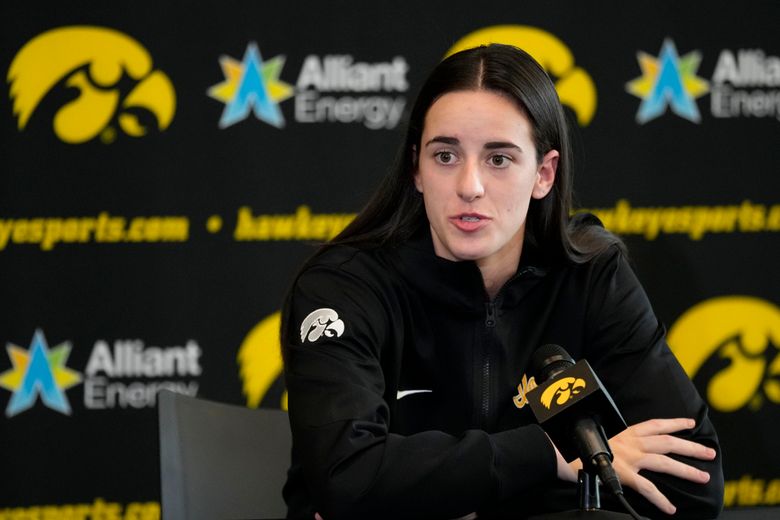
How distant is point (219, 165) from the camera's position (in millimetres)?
3699

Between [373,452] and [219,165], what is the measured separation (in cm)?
197

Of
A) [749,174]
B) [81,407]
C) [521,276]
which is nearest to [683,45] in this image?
[749,174]

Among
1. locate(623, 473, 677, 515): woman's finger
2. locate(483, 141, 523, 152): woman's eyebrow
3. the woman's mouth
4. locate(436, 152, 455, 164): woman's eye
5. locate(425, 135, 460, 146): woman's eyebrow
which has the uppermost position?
locate(425, 135, 460, 146): woman's eyebrow

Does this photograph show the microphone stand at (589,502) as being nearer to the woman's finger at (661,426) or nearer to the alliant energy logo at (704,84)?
the woman's finger at (661,426)

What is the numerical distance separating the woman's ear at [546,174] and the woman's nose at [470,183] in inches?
8.1

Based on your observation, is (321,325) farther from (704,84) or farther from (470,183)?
(704,84)

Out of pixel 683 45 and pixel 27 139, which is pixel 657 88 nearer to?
pixel 683 45

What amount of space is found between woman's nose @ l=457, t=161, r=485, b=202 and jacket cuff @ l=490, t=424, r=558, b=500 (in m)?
0.49

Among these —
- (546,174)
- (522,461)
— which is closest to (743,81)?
(546,174)

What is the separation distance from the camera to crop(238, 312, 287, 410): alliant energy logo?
147 inches

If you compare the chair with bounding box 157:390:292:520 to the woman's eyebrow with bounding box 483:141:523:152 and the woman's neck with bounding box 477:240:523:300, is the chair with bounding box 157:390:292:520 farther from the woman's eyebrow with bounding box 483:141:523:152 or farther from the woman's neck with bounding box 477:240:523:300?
the woman's eyebrow with bounding box 483:141:523:152

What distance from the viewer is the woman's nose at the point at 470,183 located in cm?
216

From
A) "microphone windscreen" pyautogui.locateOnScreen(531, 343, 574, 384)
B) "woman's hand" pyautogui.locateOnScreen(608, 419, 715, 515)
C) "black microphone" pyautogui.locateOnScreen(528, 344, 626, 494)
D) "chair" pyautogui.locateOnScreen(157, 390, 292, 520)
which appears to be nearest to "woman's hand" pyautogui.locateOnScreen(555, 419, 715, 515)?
"woman's hand" pyautogui.locateOnScreen(608, 419, 715, 515)

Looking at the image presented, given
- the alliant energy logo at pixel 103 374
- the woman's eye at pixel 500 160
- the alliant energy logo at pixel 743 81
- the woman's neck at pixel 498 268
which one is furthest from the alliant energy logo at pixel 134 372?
the alliant energy logo at pixel 743 81
